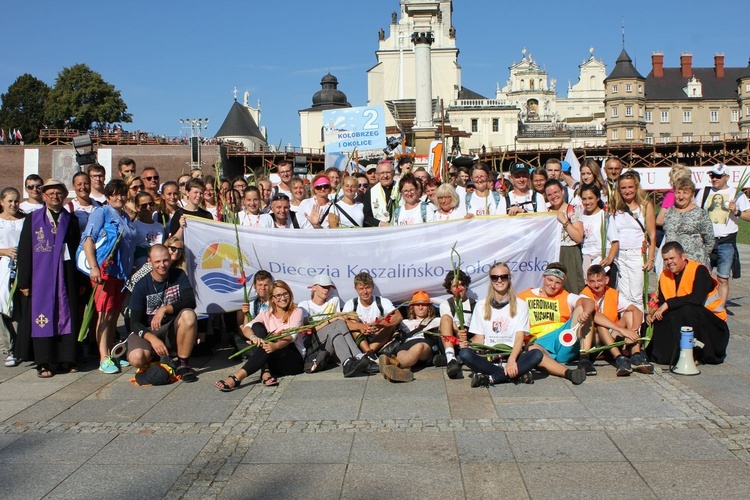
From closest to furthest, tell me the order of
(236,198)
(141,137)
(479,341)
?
(479,341) → (236,198) → (141,137)

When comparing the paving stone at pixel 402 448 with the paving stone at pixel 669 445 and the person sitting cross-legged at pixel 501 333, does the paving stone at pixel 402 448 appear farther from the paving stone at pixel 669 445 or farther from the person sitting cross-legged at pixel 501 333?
the person sitting cross-legged at pixel 501 333

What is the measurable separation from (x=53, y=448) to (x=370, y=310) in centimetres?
324

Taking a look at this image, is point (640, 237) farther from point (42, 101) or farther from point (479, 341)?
point (42, 101)

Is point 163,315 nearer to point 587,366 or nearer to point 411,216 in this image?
point 411,216

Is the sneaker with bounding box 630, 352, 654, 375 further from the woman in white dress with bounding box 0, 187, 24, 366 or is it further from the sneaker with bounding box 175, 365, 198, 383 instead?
the woman in white dress with bounding box 0, 187, 24, 366

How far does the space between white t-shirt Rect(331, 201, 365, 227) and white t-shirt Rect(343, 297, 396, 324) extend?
1336 millimetres

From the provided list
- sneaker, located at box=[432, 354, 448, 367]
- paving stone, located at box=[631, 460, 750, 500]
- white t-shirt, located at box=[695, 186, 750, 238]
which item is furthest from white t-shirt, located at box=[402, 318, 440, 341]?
white t-shirt, located at box=[695, 186, 750, 238]

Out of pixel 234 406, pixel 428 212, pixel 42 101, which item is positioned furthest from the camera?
pixel 42 101

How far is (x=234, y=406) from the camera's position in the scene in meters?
6.30

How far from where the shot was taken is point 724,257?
9469mm

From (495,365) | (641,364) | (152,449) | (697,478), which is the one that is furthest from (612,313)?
(152,449)

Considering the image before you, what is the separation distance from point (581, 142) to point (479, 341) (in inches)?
3794

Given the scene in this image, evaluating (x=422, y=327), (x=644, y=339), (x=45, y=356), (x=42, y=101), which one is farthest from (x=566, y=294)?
(x=42, y=101)

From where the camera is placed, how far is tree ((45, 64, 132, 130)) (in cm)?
6975
